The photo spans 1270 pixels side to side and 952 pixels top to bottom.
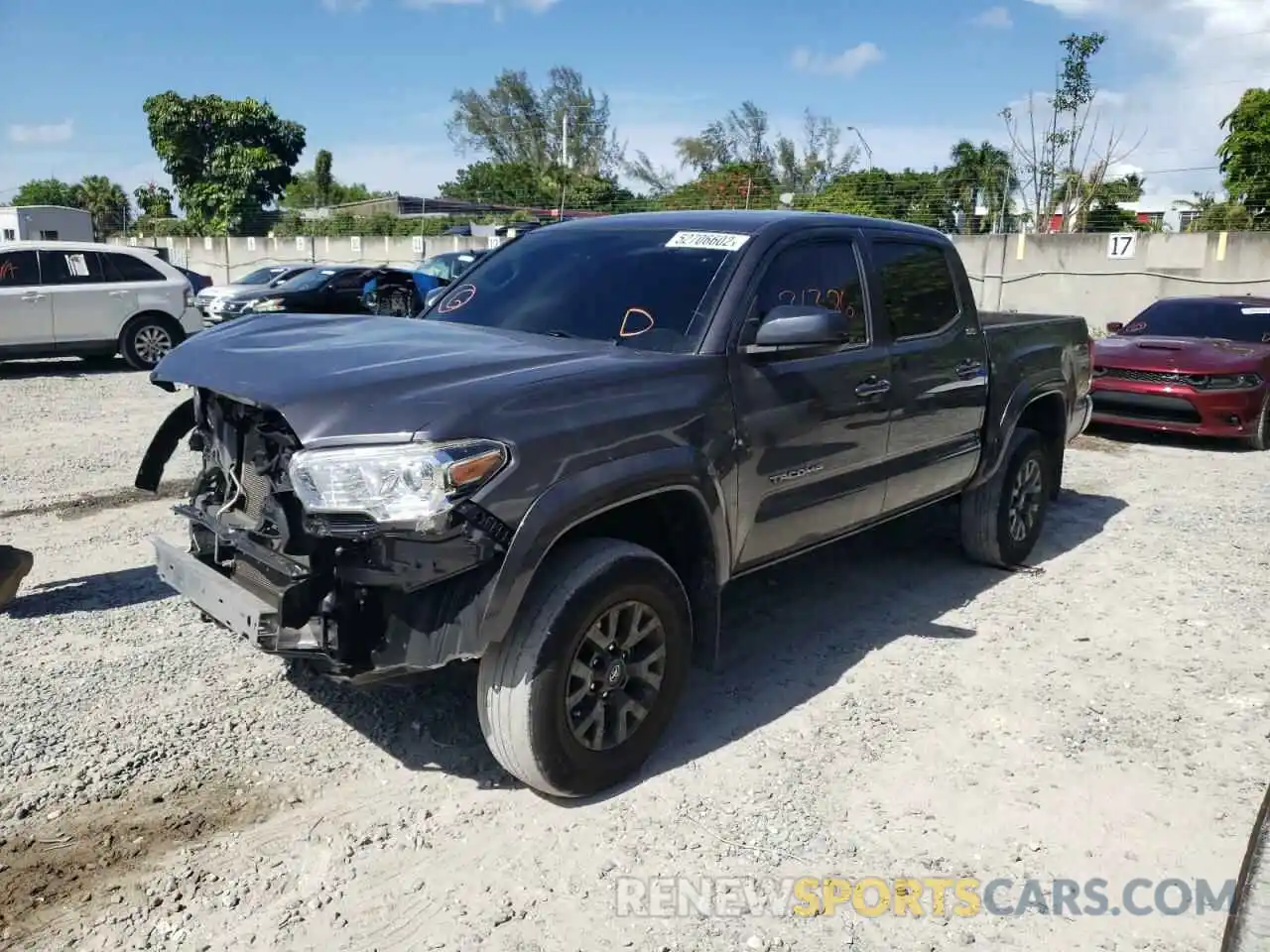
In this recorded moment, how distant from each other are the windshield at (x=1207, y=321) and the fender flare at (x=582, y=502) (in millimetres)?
8973

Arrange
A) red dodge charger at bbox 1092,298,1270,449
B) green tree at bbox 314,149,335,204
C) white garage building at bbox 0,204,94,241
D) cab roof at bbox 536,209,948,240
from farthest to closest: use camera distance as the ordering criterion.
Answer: green tree at bbox 314,149,335,204, white garage building at bbox 0,204,94,241, red dodge charger at bbox 1092,298,1270,449, cab roof at bbox 536,209,948,240

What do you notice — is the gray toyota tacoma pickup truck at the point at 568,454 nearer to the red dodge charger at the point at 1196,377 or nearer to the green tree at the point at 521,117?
the red dodge charger at the point at 1196,377

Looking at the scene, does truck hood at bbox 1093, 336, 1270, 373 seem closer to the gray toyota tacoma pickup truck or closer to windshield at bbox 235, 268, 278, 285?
the gray toyota tacoma pickup truck

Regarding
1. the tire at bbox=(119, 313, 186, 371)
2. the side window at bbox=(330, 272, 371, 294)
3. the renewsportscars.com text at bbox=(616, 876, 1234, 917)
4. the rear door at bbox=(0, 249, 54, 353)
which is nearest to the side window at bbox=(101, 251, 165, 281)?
the tire at bbox=(119, 313, 186, 371)

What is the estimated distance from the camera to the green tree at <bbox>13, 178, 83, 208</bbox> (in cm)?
7594

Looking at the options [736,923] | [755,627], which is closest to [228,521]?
[736,923]

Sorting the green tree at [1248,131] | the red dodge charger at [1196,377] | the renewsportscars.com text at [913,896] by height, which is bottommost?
the renewsportscars.com text at [913,896]

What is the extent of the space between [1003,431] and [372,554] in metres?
3.83

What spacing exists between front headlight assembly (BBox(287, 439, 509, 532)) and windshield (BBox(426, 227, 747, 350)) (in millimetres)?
1135

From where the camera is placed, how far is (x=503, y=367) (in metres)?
3.27

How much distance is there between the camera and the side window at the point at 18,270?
40.7 ft

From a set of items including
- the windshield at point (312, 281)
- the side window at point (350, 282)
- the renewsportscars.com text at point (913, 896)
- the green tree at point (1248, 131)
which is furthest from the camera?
the green tree at point (1248, 131)

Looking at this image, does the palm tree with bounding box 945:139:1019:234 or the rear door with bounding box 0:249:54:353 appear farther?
the palm tree with bounding box 945:139:1019:234

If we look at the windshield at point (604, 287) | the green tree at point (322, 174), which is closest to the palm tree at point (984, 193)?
the windshield at point (604, 287)
